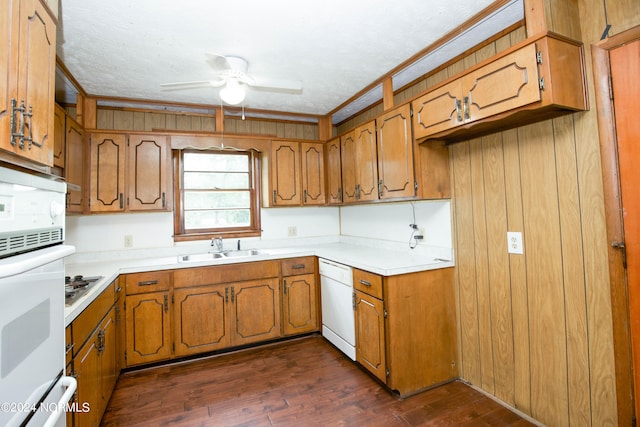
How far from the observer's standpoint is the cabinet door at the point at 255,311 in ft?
9.66

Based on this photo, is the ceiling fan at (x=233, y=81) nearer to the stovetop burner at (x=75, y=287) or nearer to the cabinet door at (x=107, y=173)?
the cabinet door at (x=107, y=173)

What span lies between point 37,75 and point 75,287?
120cm

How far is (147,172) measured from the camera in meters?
2.98

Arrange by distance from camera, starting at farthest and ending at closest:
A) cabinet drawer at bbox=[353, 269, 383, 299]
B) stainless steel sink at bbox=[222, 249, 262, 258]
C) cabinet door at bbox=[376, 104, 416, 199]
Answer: stainless steel sink at bbox=[222, 249, 262, 258]
cabinet door at bbox=[376, 104, 416, 199]
cabinet drawer at bbox=[353, 269, 383, 299]

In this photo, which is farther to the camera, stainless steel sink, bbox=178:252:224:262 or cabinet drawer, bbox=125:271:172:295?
stainless steel sink, bbox=178:252:224:262

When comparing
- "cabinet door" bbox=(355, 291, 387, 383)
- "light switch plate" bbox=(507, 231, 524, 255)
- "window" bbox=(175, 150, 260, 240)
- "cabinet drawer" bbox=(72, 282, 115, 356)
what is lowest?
"cabinet door" bbox=(355, 291, 387, 383)

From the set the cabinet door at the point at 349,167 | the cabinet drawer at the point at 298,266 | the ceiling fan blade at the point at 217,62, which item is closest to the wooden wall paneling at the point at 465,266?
the cabinet door at the point at 349,167

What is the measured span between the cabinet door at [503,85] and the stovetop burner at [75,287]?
7.85 ft

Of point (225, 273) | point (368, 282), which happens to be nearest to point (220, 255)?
point (225, 273)

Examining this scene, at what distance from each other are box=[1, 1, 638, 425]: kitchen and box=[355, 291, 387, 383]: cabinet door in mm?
636

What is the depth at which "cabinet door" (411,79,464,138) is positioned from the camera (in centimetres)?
195

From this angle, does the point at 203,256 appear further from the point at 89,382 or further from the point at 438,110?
the point at 438,110

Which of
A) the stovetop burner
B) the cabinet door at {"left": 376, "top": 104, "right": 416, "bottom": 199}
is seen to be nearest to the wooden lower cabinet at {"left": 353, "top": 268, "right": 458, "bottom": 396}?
the cabinet door at {"left": 376, "top": 104, "right": 416, "bottom": 199}

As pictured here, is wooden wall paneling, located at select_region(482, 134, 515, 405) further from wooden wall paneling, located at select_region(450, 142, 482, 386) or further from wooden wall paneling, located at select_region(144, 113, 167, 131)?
wooden wall paneling, located at select_region(144, 113, 167, 131)
